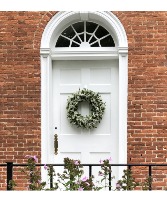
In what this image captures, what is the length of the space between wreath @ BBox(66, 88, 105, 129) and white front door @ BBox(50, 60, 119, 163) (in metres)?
0.11

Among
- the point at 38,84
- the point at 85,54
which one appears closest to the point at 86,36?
the point at 85,54

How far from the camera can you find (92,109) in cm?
588

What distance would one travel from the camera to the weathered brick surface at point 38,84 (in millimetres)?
5555

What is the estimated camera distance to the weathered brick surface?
18.2 feet

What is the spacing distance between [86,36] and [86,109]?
1129mm

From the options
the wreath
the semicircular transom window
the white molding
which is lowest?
the wreath

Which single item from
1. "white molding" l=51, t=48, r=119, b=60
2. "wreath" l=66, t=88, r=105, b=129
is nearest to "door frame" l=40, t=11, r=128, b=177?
"white molding" l=51, t=48, r=119, b=60

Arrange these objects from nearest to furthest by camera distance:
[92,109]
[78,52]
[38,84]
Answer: [38,84], [78,52], [92,109]

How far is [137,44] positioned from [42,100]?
5.30 feet

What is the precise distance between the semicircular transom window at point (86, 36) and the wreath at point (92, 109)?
2.46 ft

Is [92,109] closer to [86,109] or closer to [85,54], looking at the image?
[86,109]

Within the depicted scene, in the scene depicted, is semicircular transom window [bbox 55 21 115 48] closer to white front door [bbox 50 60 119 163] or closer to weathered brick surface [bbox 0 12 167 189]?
white front door [bbox 50 60 119 163]
